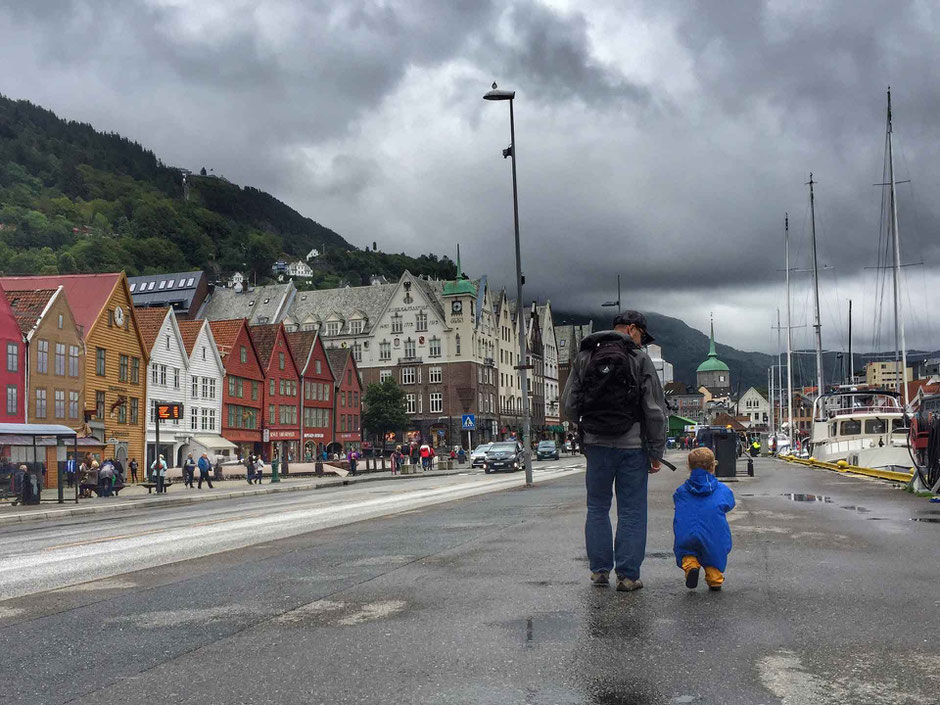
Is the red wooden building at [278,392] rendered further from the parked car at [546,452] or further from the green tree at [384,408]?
the parked car at [546,452]

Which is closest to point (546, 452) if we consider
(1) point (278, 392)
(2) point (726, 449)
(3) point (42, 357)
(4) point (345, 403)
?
(1) point (278, 392)

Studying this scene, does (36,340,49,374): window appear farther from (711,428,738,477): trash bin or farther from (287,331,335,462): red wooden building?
(287,331,335,462): red wooden building

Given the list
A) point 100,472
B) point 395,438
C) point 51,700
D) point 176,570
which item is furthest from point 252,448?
point 51,700

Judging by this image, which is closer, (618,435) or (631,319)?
(618,435)

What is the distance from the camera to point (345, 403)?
8975 cm

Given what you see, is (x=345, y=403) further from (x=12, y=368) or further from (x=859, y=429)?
(x=859, y=429)

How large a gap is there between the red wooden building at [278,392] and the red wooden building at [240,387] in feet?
3.33

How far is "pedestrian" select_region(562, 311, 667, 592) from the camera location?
6.67 m

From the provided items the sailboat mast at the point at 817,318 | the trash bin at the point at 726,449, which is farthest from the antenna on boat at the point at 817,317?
the trash bin at the point at 726,449

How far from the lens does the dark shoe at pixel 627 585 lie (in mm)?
6578

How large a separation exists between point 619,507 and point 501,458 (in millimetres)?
44456

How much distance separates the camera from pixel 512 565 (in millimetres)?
8125

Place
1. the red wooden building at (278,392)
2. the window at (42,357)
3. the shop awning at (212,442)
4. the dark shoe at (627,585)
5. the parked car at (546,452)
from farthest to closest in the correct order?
1. the parked car at (546,452)
2. the red wooden building at (278,392)
3. the shop awning at (212,442)
4. the window at (42,357)
5. the dark shoe at (627,585)

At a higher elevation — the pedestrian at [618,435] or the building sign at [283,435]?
the pedestrian at [618,435]
